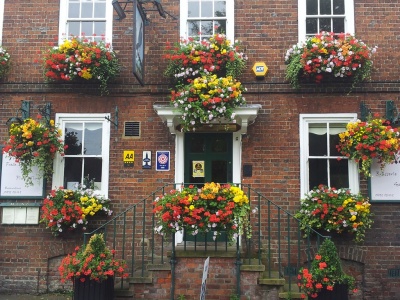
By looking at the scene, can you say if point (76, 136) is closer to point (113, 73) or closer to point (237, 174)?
point (113, 73)

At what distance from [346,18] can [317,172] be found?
2.92 metres

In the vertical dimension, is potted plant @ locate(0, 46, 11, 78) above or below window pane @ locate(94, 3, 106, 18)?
below

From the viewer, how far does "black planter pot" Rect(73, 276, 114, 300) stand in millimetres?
7051

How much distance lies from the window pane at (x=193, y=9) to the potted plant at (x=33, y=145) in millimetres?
3269

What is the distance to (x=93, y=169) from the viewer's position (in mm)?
9133

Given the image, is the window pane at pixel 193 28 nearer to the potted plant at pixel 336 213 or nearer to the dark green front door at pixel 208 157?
the dark green front door at pixel 208 157

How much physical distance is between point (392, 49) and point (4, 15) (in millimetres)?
7256

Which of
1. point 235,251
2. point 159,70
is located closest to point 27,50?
point 159,70

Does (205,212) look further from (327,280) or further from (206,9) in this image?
(206,9)

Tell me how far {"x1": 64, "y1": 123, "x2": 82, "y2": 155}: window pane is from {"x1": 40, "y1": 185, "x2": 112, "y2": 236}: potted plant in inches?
30.1

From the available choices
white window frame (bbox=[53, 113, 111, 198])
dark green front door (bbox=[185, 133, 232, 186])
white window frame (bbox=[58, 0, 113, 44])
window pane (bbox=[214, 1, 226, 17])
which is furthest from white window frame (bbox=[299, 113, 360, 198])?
white window frame (bbox=[58, 0, 113, 44])

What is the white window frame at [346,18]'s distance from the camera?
9227mm

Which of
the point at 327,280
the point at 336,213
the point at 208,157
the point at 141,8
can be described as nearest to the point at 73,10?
the point at 141,8

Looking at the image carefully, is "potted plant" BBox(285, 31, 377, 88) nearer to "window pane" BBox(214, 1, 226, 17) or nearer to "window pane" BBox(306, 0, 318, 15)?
"window pane" BBox(306, 0, 318, 15)
